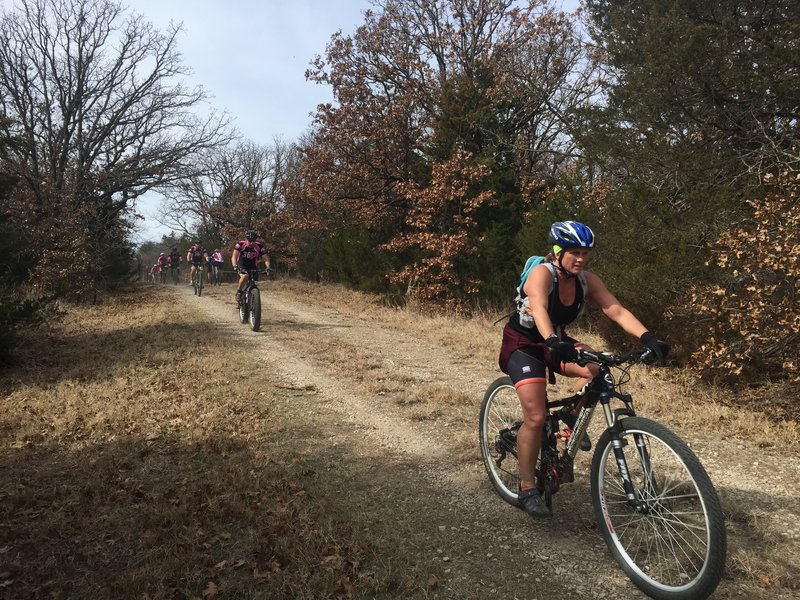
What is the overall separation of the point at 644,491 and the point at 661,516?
0.15 m

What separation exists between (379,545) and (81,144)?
23.7 metres

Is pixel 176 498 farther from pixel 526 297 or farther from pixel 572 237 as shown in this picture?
pixel 572 237

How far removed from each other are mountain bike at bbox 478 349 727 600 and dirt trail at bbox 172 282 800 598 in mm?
202

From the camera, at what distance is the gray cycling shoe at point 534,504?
3.35 m

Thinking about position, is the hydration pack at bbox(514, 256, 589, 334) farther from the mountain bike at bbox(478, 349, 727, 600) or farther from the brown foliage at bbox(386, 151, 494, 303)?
the brown foliage at bbox(386, 151, 494, 303)

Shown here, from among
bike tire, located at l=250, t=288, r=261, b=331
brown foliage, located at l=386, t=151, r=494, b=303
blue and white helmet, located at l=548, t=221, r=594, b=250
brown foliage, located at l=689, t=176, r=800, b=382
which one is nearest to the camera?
blue and white helmet, located at l=548, t=221, r=594, b=250

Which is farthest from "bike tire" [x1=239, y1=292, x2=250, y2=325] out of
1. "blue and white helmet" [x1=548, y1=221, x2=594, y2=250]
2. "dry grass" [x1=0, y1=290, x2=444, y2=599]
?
"blue and white helmet" [x1=548, y1=221, x2=594, y2=250]

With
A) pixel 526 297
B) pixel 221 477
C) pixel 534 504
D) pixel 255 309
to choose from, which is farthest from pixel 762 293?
pixel 255 309

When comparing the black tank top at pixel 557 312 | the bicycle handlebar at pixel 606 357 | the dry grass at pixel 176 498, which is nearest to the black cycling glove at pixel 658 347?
the bicycle handlebar at pixel 606 357

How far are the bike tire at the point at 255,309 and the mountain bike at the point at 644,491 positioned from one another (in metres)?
8.89

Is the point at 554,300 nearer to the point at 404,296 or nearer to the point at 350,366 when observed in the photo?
the point at 350,366

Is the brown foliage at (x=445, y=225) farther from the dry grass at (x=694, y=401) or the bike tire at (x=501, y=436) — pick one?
the bike tire at (x=501, y=436)

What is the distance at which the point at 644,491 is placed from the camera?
2861 mm

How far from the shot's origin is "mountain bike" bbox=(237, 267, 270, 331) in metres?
11.3
